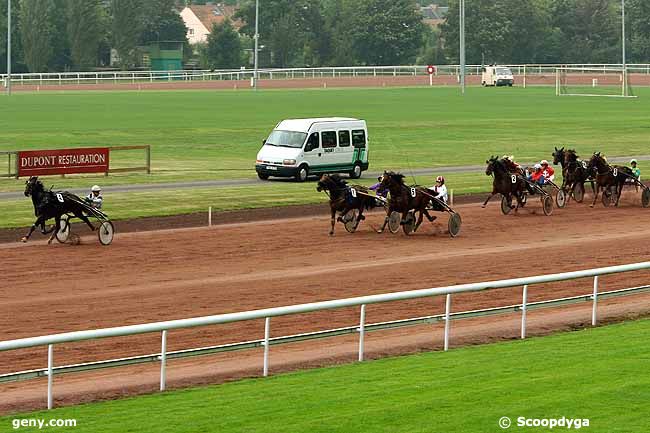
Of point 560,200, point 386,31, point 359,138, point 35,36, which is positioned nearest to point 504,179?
point 560,200

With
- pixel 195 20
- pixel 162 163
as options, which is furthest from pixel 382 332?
pixel 195 20

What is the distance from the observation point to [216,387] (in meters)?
12.3

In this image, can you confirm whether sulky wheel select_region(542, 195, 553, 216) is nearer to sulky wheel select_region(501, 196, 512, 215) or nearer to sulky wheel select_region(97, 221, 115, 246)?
sulky wheel select_region(501, 196, 512, 215)

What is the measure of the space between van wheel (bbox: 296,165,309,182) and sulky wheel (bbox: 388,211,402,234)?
483 inches

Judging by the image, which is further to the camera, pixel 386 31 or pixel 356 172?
pixel 386 31

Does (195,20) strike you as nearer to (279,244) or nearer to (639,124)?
(639,124)

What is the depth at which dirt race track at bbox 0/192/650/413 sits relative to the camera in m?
14.4

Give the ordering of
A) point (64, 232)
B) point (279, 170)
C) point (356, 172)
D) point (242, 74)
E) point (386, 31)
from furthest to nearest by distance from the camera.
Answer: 1. point (386, 31)
2. point (242, 74)
3. point (356, 172)
4. point (279, 170)
5. point (64, 232)

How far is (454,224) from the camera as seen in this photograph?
90.3 feet

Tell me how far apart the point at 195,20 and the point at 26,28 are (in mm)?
65606

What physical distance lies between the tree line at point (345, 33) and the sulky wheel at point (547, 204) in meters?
91.0

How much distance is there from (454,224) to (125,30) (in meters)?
100

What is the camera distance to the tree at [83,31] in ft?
391

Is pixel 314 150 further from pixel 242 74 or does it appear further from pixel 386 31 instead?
pixel 386 31
